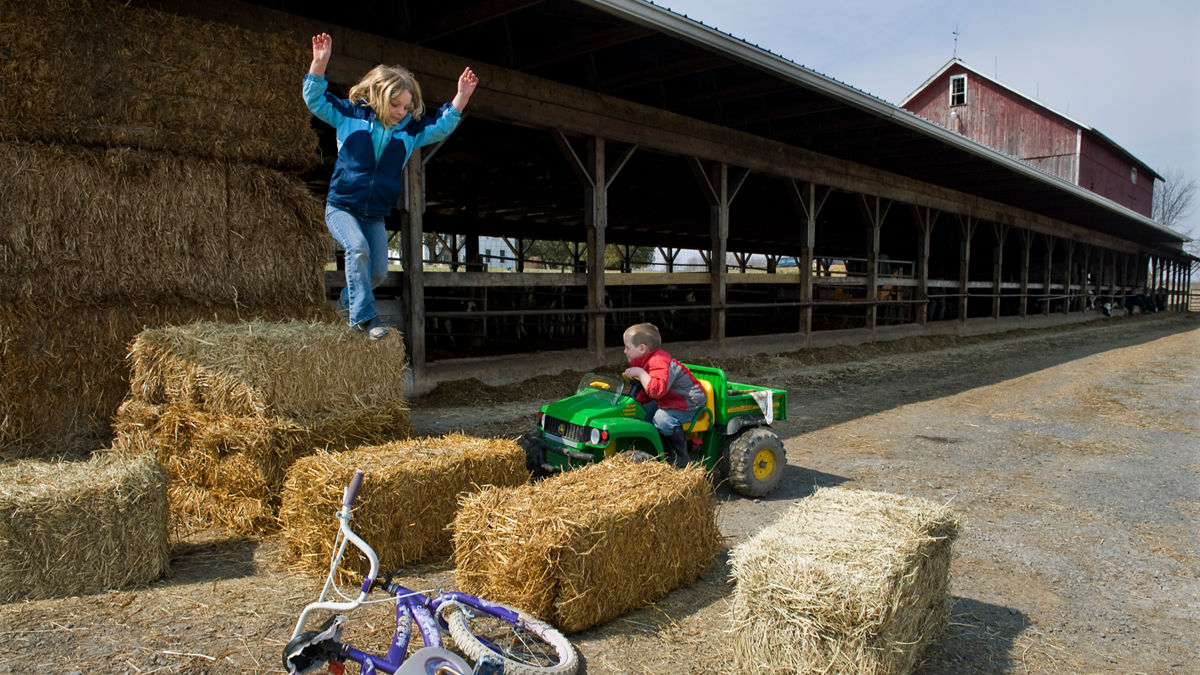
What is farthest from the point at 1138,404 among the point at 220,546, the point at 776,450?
the point at 220,546

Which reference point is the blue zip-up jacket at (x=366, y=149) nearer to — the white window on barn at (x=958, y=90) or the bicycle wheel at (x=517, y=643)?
the bicycle wheel at (x=517, y=643)

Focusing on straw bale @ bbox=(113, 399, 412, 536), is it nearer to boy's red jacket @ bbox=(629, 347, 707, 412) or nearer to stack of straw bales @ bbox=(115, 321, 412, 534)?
stack of straw bales @ bbox=(115, 321, 412, 534)

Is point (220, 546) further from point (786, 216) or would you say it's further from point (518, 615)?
point (786, 216)

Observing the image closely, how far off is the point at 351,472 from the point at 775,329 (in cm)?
1478

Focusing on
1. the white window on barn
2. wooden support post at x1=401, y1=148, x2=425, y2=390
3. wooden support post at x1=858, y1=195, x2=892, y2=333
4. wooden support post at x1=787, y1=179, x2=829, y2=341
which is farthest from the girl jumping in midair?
the white window on barn

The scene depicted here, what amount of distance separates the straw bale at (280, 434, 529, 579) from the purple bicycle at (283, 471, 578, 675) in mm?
899

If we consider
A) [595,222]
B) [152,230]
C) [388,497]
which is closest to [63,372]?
[152,230]

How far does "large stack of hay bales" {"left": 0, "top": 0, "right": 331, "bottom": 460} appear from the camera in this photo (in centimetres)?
485

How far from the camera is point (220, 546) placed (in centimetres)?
401

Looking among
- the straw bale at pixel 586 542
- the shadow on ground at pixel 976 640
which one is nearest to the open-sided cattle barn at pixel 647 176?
the straw bale at pixel 586 542

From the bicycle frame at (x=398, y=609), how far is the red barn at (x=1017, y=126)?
36.9 meters

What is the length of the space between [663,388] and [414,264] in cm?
448

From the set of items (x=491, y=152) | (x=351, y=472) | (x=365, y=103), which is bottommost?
(x=351, y=472)

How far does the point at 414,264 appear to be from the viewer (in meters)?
8.19
